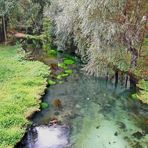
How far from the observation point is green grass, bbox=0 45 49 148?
689 inches

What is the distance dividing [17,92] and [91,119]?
5494mm

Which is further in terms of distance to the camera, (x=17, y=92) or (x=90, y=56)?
(x=90, y=56)

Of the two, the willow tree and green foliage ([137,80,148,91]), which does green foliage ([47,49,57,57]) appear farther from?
green foliage ([137,80,148,91])

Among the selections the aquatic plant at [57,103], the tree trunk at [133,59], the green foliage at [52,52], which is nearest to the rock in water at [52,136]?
the aquatic plant at [57,103]

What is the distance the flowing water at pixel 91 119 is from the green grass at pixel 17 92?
73cm

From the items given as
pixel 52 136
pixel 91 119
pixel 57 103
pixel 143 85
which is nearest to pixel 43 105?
pixel 57 103

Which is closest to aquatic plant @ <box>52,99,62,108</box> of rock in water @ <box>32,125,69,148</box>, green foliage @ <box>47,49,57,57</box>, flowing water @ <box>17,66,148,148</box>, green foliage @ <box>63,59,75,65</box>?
flowing water @ <box>17,66,148,148</box>

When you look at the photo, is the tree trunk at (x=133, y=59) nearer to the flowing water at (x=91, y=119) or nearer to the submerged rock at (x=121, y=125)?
the flowing water at (x=91, y=119)

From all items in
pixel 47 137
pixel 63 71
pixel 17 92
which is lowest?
pixel 47 137

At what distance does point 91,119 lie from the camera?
65.9 feet

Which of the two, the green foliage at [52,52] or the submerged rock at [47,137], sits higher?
the green foliage at [52,52]

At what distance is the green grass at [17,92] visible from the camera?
57.4ft

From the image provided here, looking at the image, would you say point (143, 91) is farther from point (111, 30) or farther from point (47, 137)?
point (47, 137)

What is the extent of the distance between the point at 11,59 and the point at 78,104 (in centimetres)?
1072
